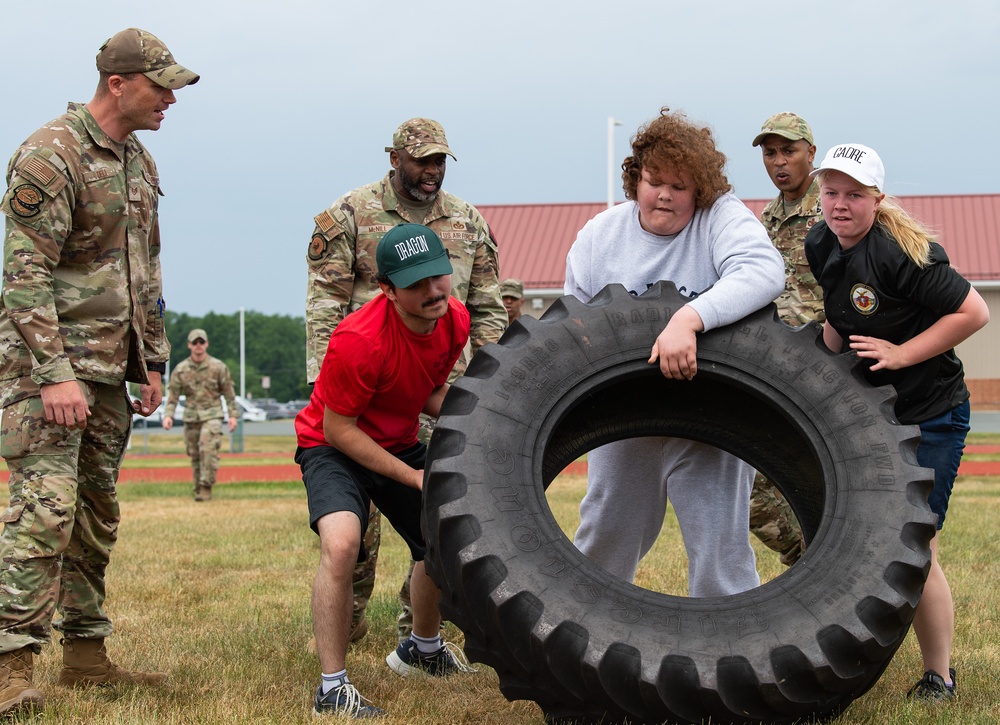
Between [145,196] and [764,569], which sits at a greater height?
[145,196]

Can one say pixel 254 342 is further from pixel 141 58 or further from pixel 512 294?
pixel 141 58

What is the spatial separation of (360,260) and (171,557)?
390 centimetres

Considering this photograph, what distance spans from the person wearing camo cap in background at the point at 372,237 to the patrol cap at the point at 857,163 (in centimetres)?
196

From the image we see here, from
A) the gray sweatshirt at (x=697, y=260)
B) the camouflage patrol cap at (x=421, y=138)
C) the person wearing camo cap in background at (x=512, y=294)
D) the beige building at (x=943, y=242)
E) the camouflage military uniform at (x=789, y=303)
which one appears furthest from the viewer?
the beige building at (x=943, y=242)

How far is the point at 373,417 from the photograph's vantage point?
441cm

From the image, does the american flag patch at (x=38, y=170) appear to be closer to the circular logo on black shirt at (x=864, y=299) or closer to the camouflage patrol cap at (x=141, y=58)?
the camouflage patrol cap at (x=141, y=58)

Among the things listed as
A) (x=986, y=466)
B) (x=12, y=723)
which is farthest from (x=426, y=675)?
(x=986, y=466)

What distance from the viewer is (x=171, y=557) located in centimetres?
840

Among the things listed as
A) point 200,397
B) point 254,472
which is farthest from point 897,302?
point 254,472

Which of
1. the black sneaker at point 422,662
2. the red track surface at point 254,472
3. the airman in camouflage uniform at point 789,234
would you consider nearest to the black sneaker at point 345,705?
the black sneaker at point 422,662

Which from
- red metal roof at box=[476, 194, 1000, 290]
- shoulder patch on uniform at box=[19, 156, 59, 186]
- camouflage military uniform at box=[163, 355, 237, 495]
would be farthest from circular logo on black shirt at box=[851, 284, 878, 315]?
red metal roof at box=[476, 194, 1000, 290]

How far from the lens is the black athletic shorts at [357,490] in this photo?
4238 mm

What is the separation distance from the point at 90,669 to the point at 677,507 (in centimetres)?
245

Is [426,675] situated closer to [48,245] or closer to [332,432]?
[332,432]
